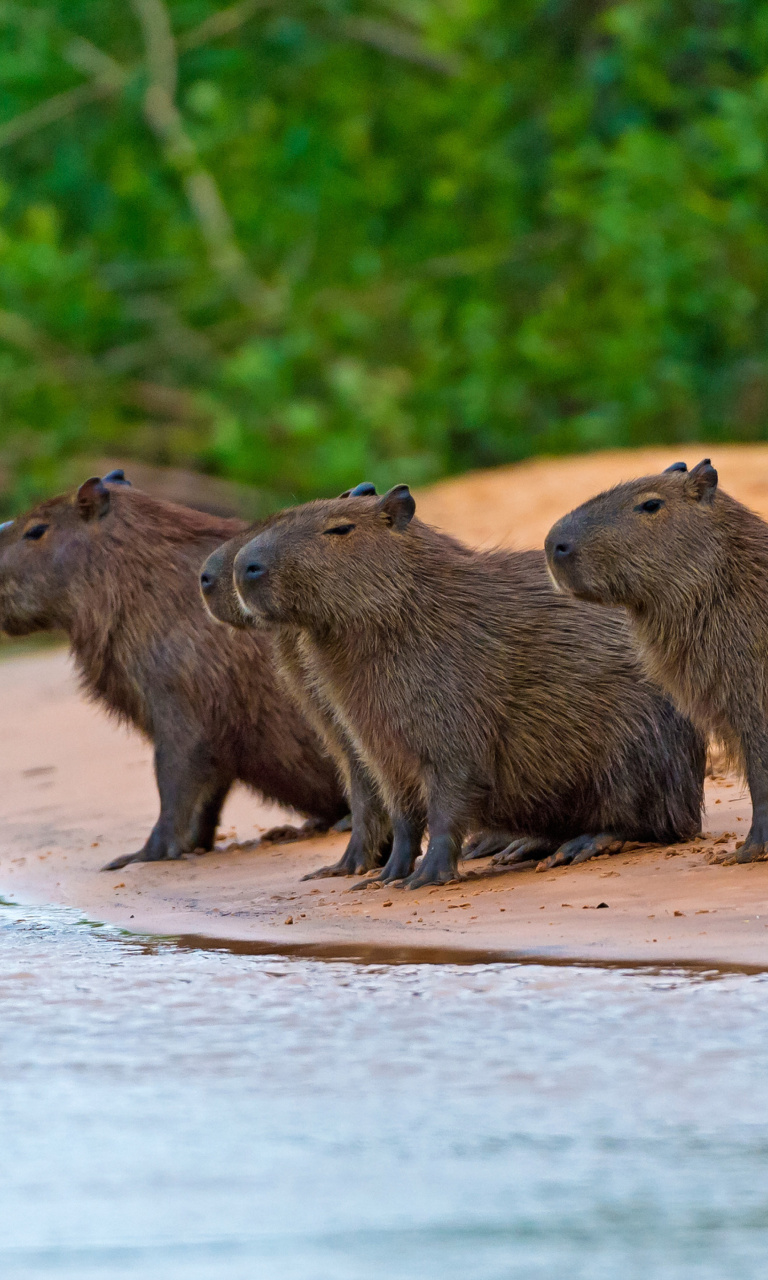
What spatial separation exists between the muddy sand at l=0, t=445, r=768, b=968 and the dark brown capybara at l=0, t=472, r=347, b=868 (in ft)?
0.69

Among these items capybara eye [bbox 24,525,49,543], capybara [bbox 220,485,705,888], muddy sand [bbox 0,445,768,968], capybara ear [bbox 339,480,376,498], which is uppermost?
capybara eye [bbox 24,525,49,543]

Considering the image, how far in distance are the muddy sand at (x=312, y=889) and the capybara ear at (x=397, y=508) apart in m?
0.93

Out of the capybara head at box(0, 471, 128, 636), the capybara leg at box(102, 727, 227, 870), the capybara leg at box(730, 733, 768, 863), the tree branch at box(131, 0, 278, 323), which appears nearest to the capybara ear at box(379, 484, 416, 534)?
the capybara leg at box(730, 733, 768, 863)

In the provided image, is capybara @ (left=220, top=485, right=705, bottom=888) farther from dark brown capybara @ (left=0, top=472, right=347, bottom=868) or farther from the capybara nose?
dark brown capybara @ (left=0, top=472, right=347, bottom=868)

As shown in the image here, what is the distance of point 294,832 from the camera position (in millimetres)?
6273

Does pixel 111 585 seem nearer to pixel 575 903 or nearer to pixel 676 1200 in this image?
pixel 575 903

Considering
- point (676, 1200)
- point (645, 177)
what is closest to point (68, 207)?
point (645, 177)

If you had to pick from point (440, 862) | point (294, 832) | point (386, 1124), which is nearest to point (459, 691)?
point (440, 862)

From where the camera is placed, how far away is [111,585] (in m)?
6.08

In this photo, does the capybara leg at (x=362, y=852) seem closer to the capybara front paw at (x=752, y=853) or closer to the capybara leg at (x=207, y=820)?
the capybara leg at (x=207, y=820)

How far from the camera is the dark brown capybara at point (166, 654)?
6012 mm

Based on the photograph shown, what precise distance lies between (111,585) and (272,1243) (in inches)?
156

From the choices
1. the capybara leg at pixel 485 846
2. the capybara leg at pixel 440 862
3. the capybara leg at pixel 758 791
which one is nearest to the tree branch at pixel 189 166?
the capybara leg at pixel 485 846

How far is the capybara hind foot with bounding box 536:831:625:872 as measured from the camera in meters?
4.93
